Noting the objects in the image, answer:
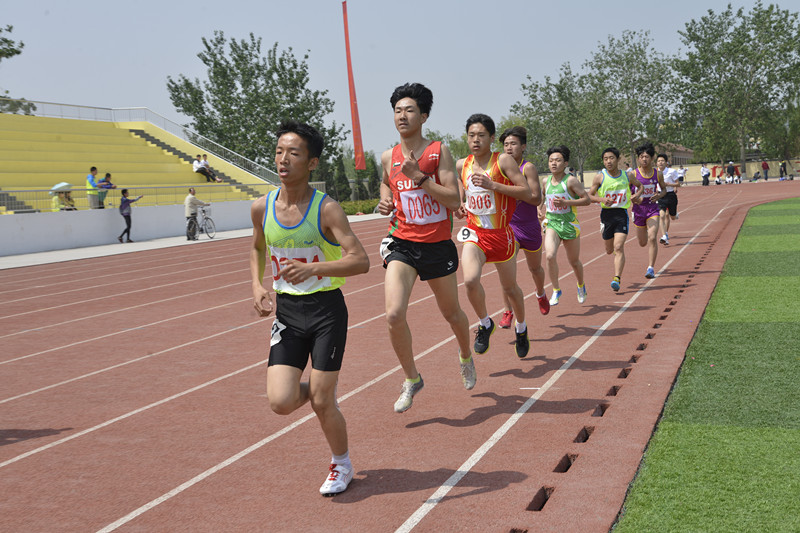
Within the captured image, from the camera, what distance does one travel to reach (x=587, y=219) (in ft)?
89.4

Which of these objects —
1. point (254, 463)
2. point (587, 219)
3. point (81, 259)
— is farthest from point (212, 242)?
point (254, 463)

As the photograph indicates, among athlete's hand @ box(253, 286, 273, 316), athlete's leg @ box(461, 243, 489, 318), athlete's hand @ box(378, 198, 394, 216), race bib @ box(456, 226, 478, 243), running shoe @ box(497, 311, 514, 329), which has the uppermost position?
athlete's hand @ box(378, 198, 394, 216)

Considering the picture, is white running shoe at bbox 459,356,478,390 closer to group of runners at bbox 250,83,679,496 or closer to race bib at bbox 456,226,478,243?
group of runners at bbox 250,83,679,496

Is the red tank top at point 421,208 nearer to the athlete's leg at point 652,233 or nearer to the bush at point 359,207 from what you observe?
the athlete's leg at point 652,233

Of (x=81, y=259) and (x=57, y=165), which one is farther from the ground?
(x=57, y=165)

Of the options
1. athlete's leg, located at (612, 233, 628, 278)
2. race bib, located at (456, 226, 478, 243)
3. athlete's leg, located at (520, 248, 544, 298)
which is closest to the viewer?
race bib, located at (456, 226, 478, 243)

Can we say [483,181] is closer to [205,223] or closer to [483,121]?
[483,121]

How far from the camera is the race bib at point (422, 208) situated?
17.7ft

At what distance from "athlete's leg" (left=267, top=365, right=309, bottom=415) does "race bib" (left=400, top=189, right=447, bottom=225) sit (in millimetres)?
1803

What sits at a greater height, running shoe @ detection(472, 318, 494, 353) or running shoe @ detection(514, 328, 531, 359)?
running shoe @ detection(472, 318, 494, 353)

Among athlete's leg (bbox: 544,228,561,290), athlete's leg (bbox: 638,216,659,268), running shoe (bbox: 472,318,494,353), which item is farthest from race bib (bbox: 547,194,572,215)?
running shoe (bbox: 472,318,494,353)

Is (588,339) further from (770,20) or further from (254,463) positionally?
(770,20)

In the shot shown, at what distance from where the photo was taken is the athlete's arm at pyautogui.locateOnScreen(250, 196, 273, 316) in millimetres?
4020

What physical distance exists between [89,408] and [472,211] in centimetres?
358
